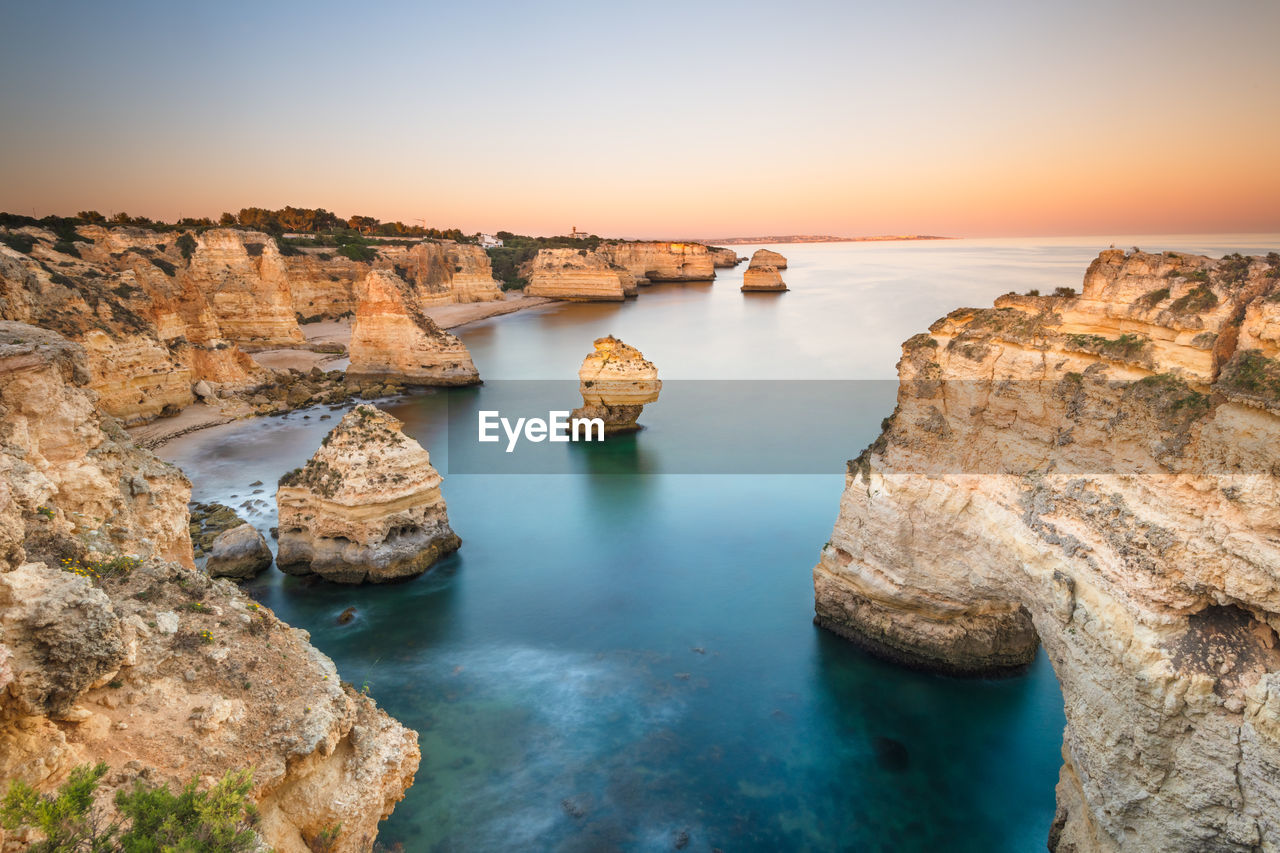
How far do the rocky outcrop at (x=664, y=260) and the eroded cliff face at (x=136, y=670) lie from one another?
96.9 m

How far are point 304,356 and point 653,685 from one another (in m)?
35.7

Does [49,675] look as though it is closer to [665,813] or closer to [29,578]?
[29,578]

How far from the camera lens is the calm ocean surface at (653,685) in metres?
9.77

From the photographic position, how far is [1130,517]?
7320 mm

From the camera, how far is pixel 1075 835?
8.06 metres

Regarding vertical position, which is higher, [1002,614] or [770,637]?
[1002,614]

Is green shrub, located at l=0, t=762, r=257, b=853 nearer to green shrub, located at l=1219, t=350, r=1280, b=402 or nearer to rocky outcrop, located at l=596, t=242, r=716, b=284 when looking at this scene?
green shrub, located at l=1219, t=350, r=1280, b=402

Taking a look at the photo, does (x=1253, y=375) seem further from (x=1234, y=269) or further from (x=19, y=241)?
(x=19, y=241)

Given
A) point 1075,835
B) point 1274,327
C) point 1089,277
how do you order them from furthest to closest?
1. point 1089,277
2. point 1075,835
3. point 1274,327

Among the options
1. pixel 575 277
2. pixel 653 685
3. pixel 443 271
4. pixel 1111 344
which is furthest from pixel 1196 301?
pixel 575 277

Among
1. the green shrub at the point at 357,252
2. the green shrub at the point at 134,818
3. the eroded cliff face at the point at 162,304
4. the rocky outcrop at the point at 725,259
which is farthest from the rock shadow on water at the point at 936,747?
the rocky outcrop at the point at 725,259

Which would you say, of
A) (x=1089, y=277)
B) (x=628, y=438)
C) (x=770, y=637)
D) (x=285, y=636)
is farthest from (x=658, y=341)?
(x=285, y=636)

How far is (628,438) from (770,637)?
14737mm

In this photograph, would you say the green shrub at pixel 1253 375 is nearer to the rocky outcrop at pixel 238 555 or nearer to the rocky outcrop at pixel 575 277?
the rocky outcrop at pixel 238 555
